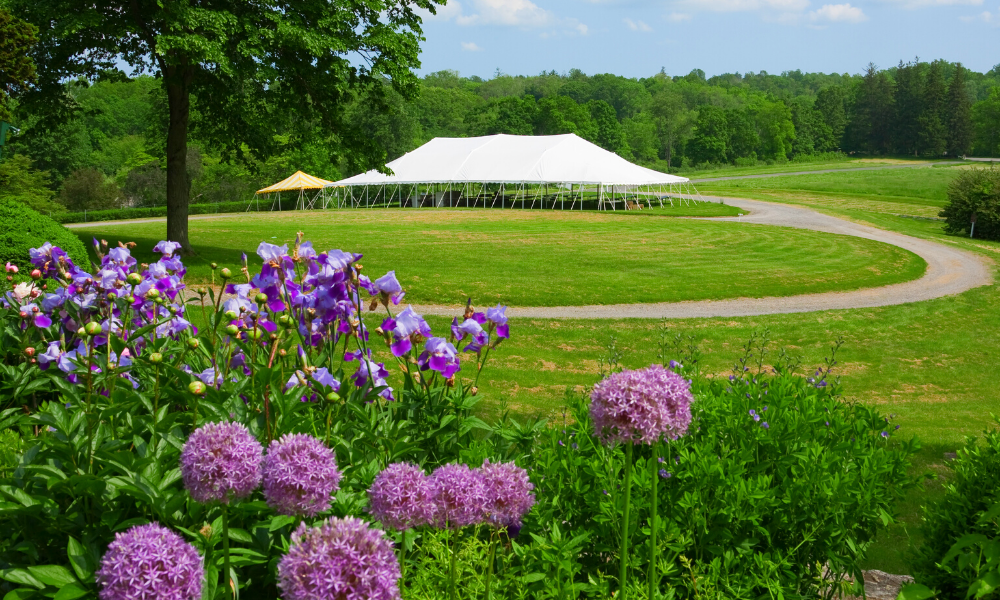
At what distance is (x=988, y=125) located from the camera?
88938 mm

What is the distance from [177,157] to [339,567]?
1803 cm

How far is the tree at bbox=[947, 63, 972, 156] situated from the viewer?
88.5m

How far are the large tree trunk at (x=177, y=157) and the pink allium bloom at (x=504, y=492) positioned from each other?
652 inches

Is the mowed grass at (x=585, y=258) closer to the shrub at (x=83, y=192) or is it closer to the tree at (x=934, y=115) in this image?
the shrub at (x=83, y=192)

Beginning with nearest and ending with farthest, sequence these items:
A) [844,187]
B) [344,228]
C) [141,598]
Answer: [141,598] < [344,228] < [844,187]

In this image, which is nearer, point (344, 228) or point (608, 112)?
point (344, 228)

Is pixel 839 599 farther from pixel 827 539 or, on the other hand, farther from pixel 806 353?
pixel 806 353

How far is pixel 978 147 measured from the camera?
91.3 meters

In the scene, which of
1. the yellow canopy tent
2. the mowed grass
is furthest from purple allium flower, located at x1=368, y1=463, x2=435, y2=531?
the yellow canopy tent

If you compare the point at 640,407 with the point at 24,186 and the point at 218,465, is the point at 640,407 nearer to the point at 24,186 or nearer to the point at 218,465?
the point at 218,465

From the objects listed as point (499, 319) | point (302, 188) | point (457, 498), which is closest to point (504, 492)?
point (457, 498)

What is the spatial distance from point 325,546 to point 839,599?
2.72 m

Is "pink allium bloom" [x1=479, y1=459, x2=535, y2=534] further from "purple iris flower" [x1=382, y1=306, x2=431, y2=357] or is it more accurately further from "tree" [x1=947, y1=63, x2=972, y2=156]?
"tree" [x1=947, y1=63, x2=972, y2=156]

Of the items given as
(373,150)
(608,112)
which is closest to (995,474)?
(373,150)
